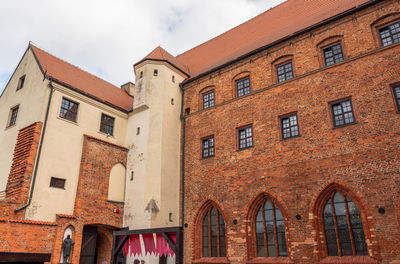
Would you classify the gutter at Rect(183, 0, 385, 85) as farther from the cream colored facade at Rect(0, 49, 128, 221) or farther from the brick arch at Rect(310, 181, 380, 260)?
the brick arch at Rect(310, 181, 380, 260)

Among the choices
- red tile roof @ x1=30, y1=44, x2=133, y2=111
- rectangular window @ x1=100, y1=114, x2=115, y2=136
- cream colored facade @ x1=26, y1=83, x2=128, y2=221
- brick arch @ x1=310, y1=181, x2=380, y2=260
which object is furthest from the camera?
rectangular window @ x1=100, y1=114, x2=115, y2=136

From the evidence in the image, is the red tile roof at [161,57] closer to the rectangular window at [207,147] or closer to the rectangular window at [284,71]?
the rectangular window at [207,147]

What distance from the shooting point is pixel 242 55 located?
1658 centimetres

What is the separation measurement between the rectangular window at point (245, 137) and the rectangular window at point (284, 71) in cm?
277

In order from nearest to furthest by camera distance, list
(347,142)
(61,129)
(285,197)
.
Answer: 1. (347,142)
2. (285,197)
3. (61,129)

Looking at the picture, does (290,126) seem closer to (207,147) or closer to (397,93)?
(397,93)

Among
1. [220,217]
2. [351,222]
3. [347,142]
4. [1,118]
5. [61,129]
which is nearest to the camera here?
[351,222]

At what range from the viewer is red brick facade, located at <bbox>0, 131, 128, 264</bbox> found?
12758 millimetres

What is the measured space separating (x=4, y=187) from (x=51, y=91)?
510cm

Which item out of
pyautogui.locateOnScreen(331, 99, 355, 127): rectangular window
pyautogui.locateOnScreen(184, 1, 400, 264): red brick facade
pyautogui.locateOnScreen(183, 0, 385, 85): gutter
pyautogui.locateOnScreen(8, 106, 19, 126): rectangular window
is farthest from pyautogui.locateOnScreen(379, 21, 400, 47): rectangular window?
pyautogui.locateOnScreen(8, 106, 19, 126): rectangular window

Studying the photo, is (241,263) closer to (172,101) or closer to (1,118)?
(172,101)

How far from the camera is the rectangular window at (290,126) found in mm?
13695

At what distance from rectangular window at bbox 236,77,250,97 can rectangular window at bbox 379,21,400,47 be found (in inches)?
239

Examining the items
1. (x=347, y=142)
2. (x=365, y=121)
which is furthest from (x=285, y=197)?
(x=365, y=121)
